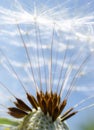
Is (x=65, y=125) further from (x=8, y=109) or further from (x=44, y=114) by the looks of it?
(x=8, y=109)

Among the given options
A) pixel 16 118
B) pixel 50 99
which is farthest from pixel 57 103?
pixel 16 118

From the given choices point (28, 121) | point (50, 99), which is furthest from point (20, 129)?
point (50, 99)

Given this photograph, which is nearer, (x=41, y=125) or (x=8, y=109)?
(x=41, y=125)

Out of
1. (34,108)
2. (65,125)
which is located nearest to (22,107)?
(34,108)

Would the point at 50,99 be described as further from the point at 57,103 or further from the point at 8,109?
the point at 8,109

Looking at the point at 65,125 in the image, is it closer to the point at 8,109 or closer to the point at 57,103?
the point at 57,103

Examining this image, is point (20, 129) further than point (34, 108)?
No

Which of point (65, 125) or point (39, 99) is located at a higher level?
point (39, 99)

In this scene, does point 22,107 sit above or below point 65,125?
above
